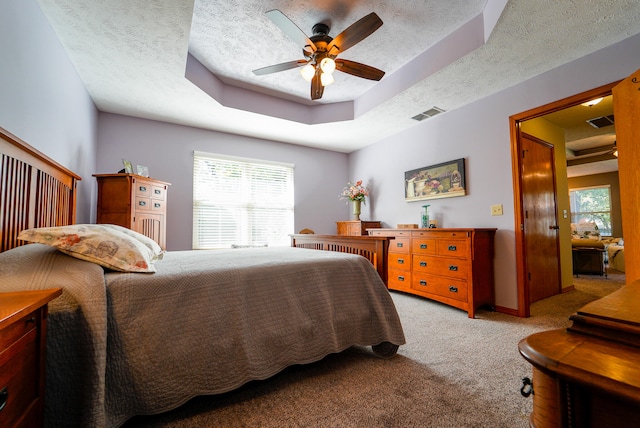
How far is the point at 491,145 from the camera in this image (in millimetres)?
3234

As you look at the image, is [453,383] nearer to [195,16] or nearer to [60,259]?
[60,259]

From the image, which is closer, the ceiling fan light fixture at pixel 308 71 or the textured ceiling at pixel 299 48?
the textured ceiling at pixel 299 48

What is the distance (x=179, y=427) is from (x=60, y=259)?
0.91 metres

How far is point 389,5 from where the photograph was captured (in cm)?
227

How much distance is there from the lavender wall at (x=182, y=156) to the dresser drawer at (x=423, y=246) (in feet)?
6.55

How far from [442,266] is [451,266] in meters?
0.12

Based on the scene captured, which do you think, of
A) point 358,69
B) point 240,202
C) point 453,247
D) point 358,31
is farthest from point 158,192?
point 453,247

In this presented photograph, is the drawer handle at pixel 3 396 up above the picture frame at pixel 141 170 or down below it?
below

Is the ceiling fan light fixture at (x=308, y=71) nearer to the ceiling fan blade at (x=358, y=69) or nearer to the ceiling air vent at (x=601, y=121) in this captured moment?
the ceiling fan blade at (x=358, y=69)

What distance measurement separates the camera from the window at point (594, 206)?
7.64 m

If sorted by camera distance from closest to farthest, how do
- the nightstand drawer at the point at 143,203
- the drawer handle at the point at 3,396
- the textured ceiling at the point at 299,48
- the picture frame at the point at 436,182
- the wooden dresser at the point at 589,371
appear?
the wooden dresser at the point at 589,371 → the drawer handle at the point at 3,396 → the textured ceiling at the point at 299,48 → the nightstand drawer at the point at 143,203 → the picture frame at the point at 436,182

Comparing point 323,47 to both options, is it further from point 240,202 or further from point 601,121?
point 601,121

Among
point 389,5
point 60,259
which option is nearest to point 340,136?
point 389,5

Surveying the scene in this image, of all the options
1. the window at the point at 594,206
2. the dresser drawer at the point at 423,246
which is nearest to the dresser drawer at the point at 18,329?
the dresser drawer at the point at 423,246
